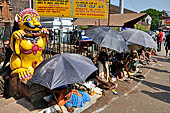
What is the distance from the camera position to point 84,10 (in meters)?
5.69

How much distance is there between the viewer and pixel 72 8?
5.50m

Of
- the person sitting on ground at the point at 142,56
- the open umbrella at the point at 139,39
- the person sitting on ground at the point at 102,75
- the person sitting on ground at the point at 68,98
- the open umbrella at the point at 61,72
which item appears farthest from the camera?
the person sitting on ground at the point at 142,56

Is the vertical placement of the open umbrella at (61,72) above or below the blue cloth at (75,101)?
above

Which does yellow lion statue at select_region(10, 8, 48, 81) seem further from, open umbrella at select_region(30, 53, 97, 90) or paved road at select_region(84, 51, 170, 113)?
paved road at select_region(84, 51, 170, 113)

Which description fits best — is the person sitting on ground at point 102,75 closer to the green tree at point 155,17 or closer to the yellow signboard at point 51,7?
the yellow signboard at point 51,7

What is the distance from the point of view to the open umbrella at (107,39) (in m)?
4.44

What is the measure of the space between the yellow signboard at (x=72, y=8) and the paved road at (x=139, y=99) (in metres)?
3.01

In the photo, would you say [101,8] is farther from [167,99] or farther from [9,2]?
[9,2]

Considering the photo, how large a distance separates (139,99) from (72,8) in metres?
3.91

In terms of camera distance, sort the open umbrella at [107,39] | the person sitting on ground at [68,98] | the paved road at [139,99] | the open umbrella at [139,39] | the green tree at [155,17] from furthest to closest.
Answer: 1. the green tree at [155,17]
2. the open umbrella at [139,39]
3. the open umbrella at [107,39]
4. the paved road at [139,99]
5. the person sitting on ground at [68,98]

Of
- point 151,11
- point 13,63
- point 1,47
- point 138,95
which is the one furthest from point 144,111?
point 151,11

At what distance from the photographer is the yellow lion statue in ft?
12.5

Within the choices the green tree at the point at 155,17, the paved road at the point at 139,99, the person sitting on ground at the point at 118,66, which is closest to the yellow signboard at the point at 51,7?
the person sitting on ground at the point at 118,66

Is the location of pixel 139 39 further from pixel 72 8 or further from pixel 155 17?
pixel 155 17
